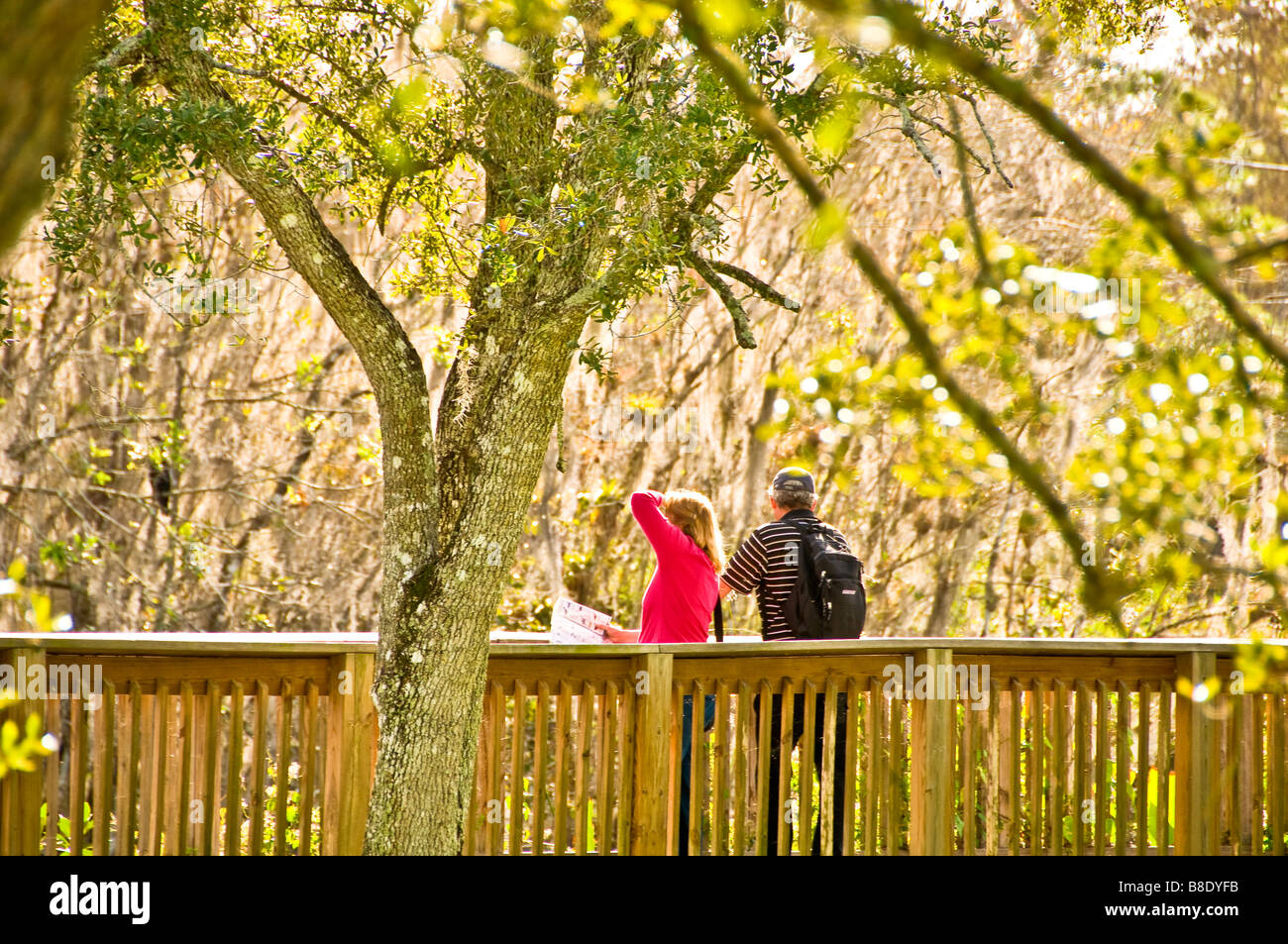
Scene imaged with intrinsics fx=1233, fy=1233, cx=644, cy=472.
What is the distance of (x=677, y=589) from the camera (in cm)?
512

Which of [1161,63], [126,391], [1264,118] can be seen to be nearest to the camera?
[1264,118]

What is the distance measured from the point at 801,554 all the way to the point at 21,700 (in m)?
2.95

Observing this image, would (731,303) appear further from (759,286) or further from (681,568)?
(681,568)

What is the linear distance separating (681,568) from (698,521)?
0.72ft

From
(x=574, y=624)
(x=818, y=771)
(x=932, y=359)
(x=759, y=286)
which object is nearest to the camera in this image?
(x=932, y=359)

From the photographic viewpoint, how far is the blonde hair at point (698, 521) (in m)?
5.20

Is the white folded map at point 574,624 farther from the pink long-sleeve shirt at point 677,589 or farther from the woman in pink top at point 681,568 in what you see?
the pink long-sleeve shirt at point 677,589

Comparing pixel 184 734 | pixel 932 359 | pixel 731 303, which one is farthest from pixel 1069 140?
pixel 184 734

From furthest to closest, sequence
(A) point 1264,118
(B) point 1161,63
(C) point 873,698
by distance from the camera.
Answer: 1. (B) point 1161,63
2. (A) point 1264,118
3. (C) point 873,698

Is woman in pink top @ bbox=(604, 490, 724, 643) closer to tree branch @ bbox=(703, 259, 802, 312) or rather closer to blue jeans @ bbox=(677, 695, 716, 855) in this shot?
blue jeans @ bbox=(677, 695, 716, 855)

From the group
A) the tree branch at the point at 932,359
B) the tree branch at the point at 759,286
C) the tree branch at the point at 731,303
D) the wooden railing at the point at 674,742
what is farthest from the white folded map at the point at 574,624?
the tree branch at the point at 932,359

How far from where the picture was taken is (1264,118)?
27.3 ft
